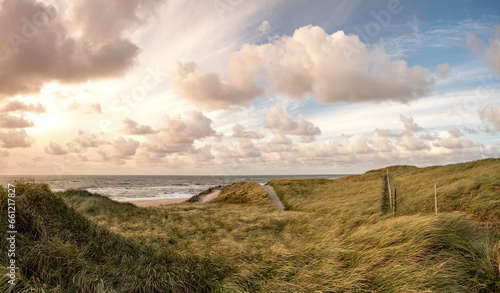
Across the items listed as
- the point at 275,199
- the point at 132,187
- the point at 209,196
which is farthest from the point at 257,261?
the point at 132,187

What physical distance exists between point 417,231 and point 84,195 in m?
24.7

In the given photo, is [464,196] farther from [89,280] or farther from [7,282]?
[7,282]

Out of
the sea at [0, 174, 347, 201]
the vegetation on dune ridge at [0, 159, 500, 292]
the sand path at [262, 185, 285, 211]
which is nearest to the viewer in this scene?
the vegetation on dune ridge at [0, 159, 500, 292]

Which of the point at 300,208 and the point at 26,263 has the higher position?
the point at 26,263

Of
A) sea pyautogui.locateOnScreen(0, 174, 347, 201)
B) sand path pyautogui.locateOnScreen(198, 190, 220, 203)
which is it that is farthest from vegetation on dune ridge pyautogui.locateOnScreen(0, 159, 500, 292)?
sand path pyautogui.locateOnScreen(198, 190, 220, 203)

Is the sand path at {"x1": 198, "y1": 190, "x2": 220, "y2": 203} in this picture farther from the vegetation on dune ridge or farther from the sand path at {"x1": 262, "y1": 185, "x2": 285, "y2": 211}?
the vegetation on dune ridge

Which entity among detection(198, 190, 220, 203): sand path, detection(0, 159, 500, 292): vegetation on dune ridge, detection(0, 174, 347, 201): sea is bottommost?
detection(0, 174, 347, 201): sea

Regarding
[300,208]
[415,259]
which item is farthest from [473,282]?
[300,208]

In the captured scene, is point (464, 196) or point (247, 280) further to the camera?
point (464, 196)

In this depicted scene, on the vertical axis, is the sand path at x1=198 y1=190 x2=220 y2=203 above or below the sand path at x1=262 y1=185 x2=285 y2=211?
below

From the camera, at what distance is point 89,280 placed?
4.54 m

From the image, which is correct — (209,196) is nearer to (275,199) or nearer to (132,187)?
(275,199)

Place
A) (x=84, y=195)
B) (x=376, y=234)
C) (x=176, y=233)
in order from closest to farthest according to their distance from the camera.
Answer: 1. (x=376, y=234)
2. (x=176, y=233)
3. (x=84, y=195)

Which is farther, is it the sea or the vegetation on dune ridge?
the sea
